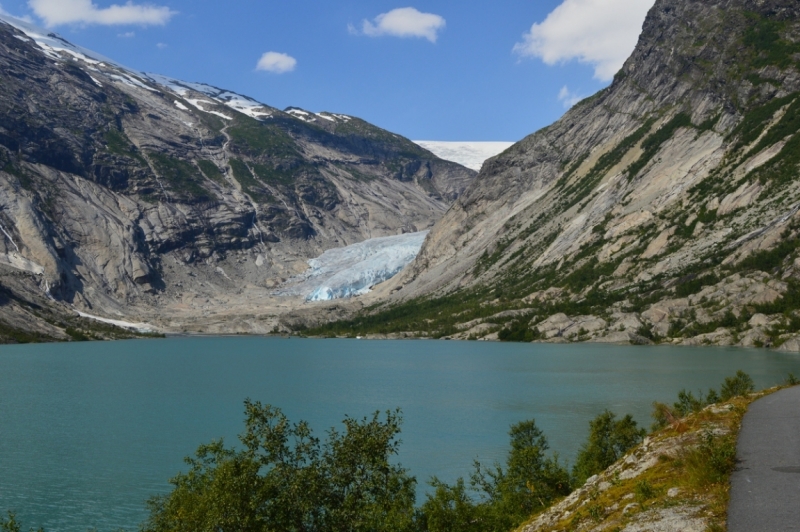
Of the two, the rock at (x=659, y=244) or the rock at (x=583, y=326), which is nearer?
the rock at (x=583, y=326)

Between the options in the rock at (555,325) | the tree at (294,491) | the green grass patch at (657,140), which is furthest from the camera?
the green grass patch at (657,140)

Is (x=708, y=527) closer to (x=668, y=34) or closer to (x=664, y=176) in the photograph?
(x=664, y=176)

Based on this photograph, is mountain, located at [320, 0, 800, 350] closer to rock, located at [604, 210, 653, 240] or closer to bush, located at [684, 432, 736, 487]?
rock, located at [604, 210, 653, 240]

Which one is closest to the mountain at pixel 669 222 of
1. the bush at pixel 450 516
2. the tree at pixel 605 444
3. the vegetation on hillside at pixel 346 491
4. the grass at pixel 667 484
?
the tree at pixel 605 444

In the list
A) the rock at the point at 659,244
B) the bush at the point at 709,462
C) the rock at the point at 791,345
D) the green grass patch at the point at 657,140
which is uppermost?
the green grass patch at the point at 657,140

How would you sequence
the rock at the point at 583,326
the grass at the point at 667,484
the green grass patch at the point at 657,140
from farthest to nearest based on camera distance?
the green grass patch at the point at 657,140, the rock at the point at 583,326, the grass at the point at 667,484

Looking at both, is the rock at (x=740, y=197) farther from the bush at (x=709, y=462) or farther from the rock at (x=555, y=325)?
the bush at (x=709, y=462)

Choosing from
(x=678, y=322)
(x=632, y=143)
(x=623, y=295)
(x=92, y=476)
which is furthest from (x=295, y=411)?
(x=632, y=143)

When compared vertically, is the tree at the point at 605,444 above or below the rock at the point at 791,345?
above
